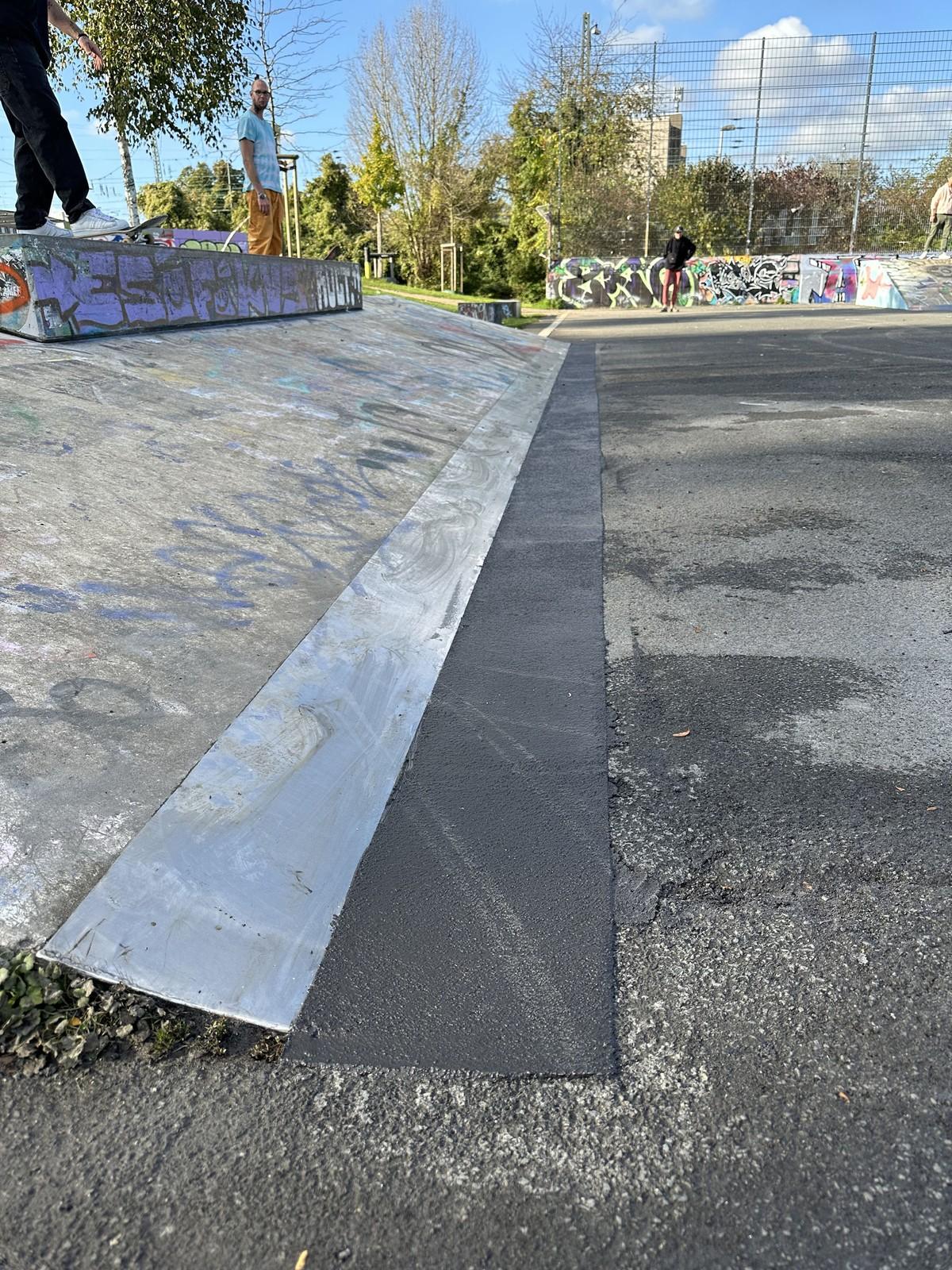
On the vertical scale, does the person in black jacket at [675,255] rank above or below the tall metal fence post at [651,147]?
below

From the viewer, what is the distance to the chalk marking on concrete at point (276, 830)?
1608mm

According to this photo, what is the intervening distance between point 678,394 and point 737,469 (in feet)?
11.3

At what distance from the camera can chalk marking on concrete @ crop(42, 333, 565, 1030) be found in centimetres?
161

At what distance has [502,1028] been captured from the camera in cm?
150

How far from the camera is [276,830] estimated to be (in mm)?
2004

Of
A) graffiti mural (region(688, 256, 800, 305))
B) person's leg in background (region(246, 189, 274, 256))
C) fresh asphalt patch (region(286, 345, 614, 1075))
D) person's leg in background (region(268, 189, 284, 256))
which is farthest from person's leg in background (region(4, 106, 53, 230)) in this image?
graffiti mural (region(688, 256, 800, 305))

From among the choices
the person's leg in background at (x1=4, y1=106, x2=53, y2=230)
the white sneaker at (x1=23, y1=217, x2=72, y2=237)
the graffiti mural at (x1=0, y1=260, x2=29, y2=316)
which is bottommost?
the graffiti mural at (x1=0, y1=260, x2=29, y2=316)

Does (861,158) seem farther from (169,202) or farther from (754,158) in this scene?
(169,202)

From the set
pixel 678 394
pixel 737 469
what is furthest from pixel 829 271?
pixel 737 469

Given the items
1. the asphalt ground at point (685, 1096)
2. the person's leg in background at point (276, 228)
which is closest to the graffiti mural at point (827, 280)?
the person's leg in background at point (276, 228)

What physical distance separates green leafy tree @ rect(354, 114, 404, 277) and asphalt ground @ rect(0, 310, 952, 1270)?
115ft

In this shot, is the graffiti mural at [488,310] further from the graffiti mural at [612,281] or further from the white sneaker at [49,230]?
the white sneaker at [49,230]

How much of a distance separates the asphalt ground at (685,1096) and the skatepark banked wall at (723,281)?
88.8 ft

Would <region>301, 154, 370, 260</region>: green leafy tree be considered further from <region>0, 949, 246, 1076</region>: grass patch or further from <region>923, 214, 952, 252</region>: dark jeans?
<region>0, 949, 246, 1076</region>: grass patch
